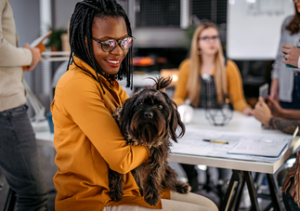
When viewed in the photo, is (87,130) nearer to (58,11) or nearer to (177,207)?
(177,207)

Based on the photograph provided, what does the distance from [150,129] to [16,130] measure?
90 centimetres

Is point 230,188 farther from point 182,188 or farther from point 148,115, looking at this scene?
point 148,115

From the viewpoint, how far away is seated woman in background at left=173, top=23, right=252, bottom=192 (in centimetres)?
315

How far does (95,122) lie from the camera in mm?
1193

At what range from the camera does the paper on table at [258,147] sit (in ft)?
5.00

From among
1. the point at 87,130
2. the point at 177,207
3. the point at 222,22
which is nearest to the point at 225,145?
the point at 177,207

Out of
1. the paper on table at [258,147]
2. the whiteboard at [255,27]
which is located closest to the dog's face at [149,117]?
the paper on table at [258,147]

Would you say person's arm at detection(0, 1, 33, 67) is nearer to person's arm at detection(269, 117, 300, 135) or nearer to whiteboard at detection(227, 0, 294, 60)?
person's arm at detection(269, 117, 300, 135)

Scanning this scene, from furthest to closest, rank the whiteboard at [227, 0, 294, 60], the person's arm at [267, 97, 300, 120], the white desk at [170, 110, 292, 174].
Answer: the whiteboard at [227, 0, 294, 60], the person's arm at [267, 97, 300, 120], the white desk at [170, 110, 292, 174]

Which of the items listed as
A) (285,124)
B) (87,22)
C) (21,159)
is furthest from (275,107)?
(21,159)

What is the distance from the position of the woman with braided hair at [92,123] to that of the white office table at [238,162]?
0.27 metres

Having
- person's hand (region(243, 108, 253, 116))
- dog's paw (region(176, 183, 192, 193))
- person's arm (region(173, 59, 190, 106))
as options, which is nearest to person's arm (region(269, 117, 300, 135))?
person's hand (region(243, 108, 253, 116))

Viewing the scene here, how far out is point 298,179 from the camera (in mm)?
1466

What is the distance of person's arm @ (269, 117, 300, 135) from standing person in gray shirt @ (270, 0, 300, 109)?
2.23 ft
